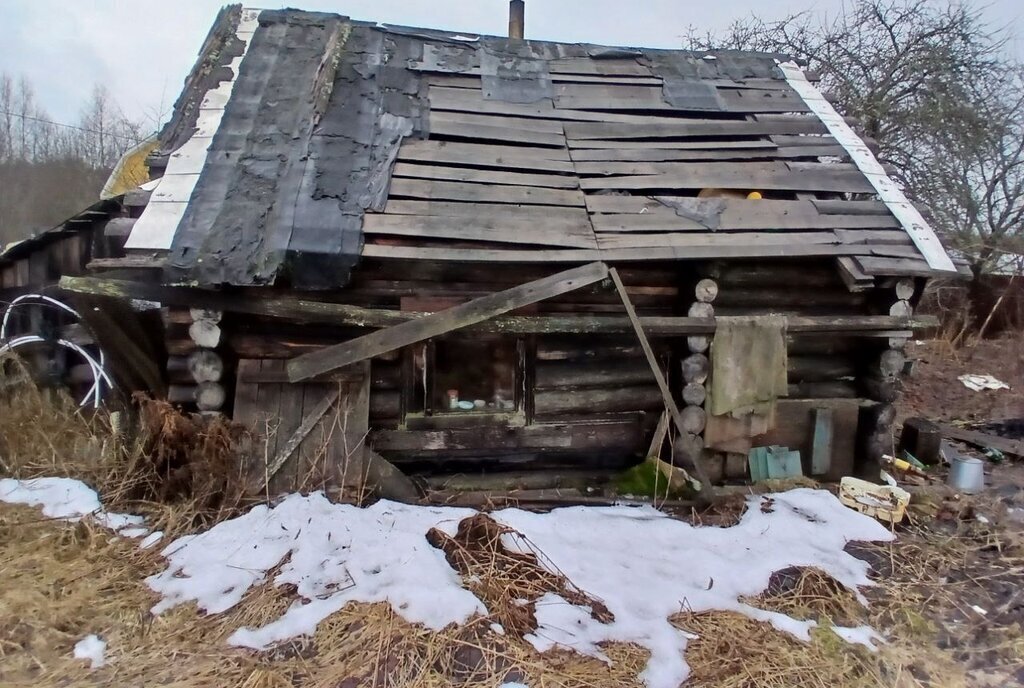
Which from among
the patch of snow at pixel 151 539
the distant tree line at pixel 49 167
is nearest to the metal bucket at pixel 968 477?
the patch of snow at pixel 151 539

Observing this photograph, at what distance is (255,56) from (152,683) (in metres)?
5.90

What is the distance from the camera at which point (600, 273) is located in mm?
5312

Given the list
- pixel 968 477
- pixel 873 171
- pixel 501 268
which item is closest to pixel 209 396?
pixel 501 268

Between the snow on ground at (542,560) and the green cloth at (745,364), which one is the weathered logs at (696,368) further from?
the snow on ground at (542,560)

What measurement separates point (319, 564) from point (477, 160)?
12.3 ft

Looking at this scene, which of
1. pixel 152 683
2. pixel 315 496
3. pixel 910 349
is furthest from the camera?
pixel 910 349

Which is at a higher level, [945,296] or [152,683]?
[945,296]

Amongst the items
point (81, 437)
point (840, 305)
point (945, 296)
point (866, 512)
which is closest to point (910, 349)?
point (945, 296)

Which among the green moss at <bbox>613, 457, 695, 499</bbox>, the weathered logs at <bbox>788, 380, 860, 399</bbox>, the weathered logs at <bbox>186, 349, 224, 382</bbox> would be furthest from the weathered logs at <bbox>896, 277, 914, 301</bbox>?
the weathered logs at <bbox>186, 349, 224, 382</bbox>

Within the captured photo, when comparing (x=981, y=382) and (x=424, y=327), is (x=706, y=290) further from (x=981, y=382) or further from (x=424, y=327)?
(x=981, y=382)

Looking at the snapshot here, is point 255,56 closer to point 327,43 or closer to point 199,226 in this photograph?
point 327,43

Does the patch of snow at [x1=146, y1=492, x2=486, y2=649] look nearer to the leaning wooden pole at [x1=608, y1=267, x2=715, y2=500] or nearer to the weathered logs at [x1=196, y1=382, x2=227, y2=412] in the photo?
the weathered logs at [x1=196, y1=382, x2=227, y2=412]

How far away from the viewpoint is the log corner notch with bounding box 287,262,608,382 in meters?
5.08

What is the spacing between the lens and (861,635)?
3.97 m
